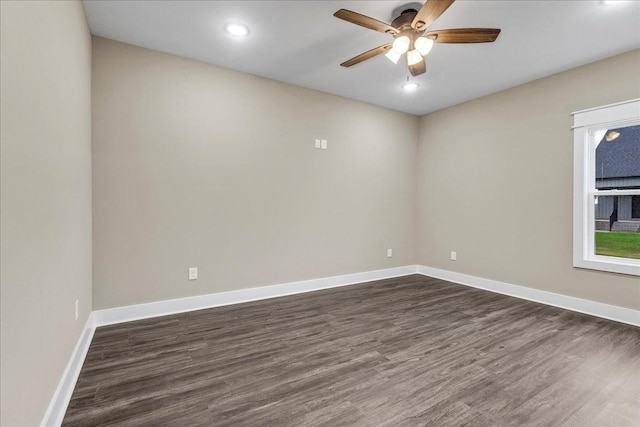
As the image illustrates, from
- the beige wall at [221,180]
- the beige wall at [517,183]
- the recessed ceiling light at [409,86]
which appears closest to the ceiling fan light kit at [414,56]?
the recessed ceiling light at [409,86]

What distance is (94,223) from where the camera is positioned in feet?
9.21

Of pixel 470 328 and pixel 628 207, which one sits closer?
pixel 470 328

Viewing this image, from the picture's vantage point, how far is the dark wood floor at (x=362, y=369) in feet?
5.49

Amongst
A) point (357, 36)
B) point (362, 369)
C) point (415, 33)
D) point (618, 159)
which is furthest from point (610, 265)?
point (357, 36)

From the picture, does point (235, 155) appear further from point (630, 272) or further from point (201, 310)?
point (630, 272)

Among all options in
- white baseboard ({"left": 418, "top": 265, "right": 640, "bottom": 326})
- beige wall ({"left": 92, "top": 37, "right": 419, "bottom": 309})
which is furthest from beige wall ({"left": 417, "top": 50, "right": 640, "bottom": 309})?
beige wall ({"left": 92, "top": 37, "right": 419, "bottom": 309})

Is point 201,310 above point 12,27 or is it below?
below

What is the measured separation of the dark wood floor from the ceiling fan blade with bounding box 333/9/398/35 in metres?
2.46

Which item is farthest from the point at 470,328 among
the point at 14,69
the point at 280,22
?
the point at 14,69

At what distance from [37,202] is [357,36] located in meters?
→ 2.71

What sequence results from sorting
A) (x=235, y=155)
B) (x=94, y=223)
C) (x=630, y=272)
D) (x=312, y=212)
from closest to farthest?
(x=94, y=223)
(x=630, y=272)
(x=235, y=155)
(x=312, y=212)

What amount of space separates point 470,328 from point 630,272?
1783mm

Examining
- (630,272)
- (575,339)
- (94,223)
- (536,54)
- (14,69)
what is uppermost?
(536,54)

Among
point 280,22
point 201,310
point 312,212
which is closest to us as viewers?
point 280,22
